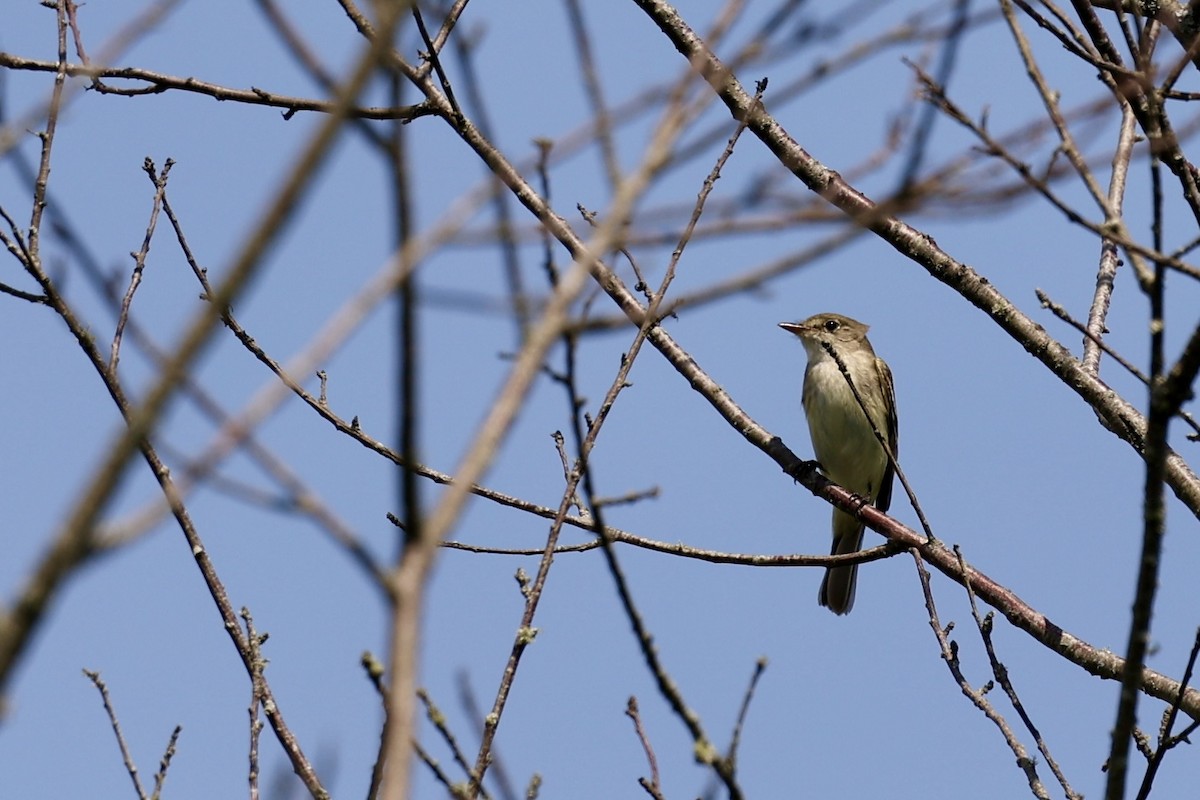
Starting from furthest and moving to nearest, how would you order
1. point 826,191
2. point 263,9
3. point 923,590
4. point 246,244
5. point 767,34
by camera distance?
point 826,191 → point 923,590 → point 767,34 → point 263,9 → point 246,244

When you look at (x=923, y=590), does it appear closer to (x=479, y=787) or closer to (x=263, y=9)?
(x=479, y=787)

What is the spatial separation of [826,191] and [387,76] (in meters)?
4.04

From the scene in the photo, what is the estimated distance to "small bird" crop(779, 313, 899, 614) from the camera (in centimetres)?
1049

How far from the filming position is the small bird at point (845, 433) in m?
10.5

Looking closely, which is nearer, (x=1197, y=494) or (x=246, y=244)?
(x=246, y=244)

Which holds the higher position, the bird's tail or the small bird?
the small bird

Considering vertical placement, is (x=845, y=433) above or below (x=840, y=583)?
above

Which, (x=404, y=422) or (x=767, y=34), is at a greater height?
(x=767, y=34)

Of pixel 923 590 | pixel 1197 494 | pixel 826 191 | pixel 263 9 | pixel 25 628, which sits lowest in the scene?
pixel 25 628

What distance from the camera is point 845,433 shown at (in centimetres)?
1049

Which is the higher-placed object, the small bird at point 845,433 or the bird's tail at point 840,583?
the small bird at point 845,433

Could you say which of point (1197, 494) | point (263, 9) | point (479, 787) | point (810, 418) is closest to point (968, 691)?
point (1197, 494)

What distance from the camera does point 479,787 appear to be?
3.13 metres

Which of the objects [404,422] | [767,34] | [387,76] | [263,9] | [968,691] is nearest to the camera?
[404,422]
